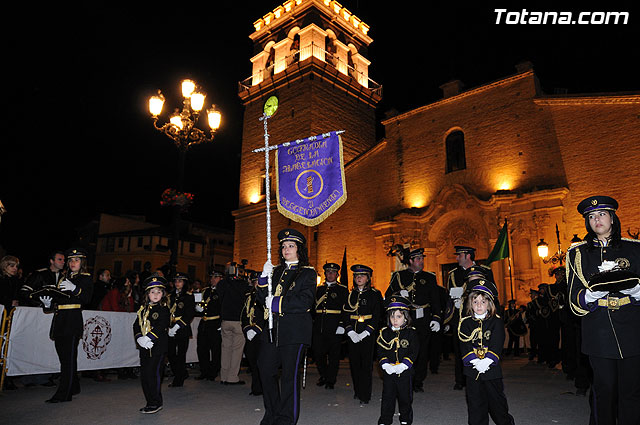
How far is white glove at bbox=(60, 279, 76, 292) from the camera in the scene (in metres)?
6.93

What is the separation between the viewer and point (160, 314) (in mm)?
6703

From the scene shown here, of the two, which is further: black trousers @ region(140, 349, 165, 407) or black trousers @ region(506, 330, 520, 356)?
black trousers @ region(506, 330, 520, 356)

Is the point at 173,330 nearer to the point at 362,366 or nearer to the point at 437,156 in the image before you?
the point at 362,366

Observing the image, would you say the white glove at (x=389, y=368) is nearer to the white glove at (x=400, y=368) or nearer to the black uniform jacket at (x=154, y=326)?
the white glove at (x=400, y=368)

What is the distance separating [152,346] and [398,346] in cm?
338

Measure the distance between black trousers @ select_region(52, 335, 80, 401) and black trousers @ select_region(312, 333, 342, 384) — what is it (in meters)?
4.39

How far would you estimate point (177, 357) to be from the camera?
8.92 meters

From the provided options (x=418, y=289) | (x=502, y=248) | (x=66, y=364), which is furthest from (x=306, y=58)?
(x=66, y=364)

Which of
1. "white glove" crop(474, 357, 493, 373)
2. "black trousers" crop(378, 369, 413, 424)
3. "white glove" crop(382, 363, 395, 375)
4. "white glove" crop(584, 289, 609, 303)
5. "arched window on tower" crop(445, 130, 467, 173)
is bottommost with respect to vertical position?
"black trousers" crop(378, 369, 413, 424)

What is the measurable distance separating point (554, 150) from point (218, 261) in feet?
160

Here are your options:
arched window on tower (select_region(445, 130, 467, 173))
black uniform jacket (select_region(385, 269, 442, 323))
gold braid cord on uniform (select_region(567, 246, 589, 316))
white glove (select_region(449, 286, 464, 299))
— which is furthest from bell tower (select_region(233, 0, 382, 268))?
gold braid cord on uniform (select_region(567, 246, 589, 316))

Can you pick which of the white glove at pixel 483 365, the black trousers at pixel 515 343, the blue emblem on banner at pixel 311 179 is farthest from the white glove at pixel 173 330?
the black trousers at pixel 515 343

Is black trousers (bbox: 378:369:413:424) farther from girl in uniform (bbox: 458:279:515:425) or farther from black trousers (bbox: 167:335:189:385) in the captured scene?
black trousers (bbox: 167:335:189:385)

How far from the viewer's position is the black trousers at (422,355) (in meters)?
8.45
